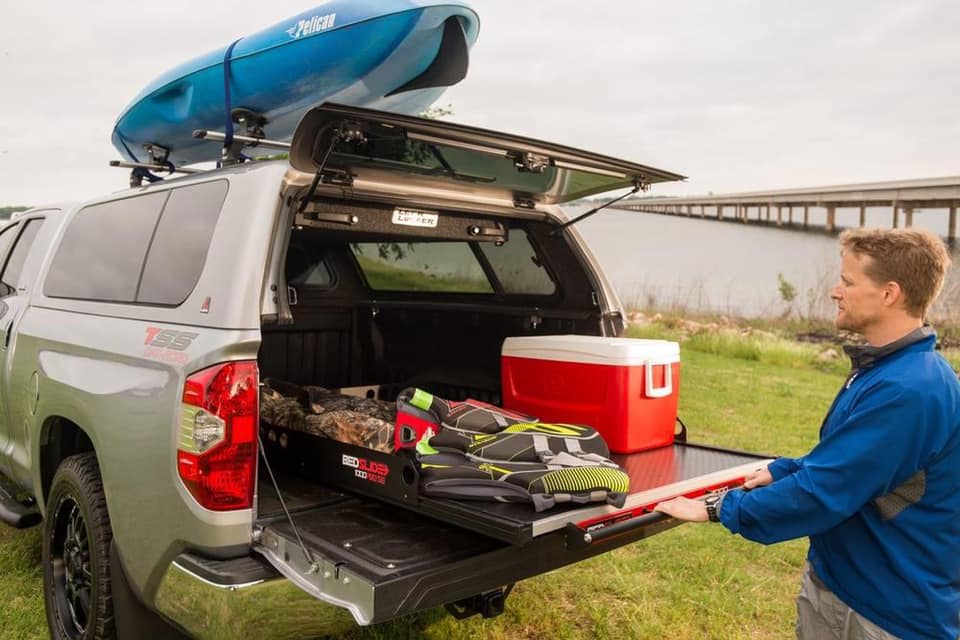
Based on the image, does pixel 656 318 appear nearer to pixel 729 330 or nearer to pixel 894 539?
pixel 729 330

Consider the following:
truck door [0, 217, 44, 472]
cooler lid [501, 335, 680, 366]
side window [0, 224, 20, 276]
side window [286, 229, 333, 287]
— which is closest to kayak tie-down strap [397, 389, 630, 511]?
cooler lid [501, 335, 680, 366]

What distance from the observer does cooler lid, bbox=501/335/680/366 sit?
11.4 feet

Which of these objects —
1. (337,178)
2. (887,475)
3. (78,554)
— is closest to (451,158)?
(337,178)

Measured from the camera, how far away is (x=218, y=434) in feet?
8.41

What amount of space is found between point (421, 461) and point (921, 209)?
60.2 ft

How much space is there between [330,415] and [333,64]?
5.10 ft

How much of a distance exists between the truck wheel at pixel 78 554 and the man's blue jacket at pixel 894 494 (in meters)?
2.32

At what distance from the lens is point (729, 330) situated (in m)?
14.3

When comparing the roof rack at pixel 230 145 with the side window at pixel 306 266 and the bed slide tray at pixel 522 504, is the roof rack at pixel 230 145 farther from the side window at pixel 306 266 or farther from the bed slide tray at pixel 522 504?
the bed slide tray at pixel 522 504

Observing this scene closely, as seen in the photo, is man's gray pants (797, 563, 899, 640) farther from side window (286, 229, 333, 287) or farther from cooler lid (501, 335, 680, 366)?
side window (286, 229, 333, 287)

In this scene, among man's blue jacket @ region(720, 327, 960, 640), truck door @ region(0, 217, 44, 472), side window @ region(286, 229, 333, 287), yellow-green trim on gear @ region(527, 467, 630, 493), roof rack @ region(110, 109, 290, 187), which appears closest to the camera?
man's blue jacket @ region(720, 327, 960, 640)

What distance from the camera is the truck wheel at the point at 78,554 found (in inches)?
119

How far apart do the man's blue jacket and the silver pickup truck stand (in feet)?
1.95

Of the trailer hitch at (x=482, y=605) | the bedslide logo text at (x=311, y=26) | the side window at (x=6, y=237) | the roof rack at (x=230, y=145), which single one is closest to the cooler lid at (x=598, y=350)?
the trailer hitch at (x=482, y=605)
